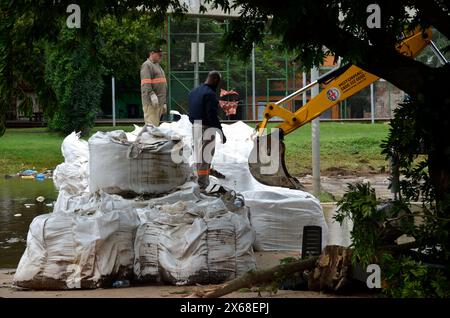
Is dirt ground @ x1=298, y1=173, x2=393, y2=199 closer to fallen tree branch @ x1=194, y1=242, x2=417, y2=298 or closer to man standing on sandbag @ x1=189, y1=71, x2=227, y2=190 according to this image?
man standing on sandbag @ x1=189, y1=71, x2=227, y2=190

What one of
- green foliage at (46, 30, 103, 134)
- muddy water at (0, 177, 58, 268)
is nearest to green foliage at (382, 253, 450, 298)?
muddy water at (0, 177, 58, 268)

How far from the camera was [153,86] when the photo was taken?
13.6 m

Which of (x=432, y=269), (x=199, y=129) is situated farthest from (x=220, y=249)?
(x=199, y=129)

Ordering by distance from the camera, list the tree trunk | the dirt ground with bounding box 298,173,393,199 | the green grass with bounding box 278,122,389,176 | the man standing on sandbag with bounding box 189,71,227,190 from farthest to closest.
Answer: the green grass with bounding box 278,122,389,176
the dirt ground with bounding box 298,173,393,199
the man standing on sandbag with bounding box 189,71,227,190
the tree trunk

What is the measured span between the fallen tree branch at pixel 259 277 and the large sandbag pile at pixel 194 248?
2.28 ft

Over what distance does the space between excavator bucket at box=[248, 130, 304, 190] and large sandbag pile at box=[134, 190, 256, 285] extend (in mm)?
4356

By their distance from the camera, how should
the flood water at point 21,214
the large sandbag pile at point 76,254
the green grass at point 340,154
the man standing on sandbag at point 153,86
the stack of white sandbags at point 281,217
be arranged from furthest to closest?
the green grass at point 340,154, the man standing on sandbag at point 153,86, the flood water at point 21,214, the stack of white sandbags at point 281,217, the large sandbag pile at point 76,254

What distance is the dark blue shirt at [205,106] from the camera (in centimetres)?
1092

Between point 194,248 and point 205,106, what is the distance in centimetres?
403

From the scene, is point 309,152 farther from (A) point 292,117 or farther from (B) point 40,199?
(B) point 40,199

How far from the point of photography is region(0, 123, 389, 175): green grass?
60.8 ft

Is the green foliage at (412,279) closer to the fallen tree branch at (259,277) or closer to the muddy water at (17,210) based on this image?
the fallen tree branch at (259,277)

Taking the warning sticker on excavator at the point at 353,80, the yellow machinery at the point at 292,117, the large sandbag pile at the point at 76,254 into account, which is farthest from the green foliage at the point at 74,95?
the large sandbag pile at the point at 76,254

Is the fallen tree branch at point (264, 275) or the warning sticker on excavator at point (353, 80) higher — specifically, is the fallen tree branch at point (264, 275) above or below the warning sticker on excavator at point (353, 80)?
below
